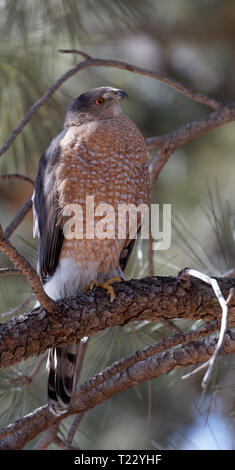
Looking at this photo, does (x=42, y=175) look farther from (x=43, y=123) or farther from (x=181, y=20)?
(x=181, y=20)

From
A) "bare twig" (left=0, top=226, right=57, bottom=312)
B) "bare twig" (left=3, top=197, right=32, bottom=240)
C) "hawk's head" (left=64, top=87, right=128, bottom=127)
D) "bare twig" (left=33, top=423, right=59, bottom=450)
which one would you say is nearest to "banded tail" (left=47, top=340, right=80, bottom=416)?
"bare twig" (left=33, top=423, right=59, bottom=450)

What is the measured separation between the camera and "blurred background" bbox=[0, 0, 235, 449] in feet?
11.5

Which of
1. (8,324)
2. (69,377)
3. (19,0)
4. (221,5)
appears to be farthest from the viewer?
(221,5)

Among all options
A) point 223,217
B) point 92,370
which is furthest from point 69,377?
point 223,217

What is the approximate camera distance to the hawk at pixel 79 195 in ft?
10.9

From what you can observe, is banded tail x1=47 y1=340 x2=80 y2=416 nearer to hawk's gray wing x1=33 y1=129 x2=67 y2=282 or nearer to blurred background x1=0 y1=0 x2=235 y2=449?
blurred background x1=0 y1=0 x2=235 y2=449

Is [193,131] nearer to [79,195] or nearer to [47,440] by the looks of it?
[79,195]

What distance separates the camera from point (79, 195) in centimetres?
331

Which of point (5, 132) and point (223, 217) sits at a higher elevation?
point (5, 132)

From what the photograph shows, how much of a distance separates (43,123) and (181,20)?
1.69 meters

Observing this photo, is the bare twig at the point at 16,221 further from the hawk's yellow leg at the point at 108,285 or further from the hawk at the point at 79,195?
the hawk's yellow leg at the point at 108,285

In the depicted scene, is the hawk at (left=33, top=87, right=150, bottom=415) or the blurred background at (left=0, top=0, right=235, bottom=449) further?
the blurred background at (left=0, top=0, right=235, bottom=449)

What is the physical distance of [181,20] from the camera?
16.8ft

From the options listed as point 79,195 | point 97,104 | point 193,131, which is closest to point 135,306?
point 79,195
